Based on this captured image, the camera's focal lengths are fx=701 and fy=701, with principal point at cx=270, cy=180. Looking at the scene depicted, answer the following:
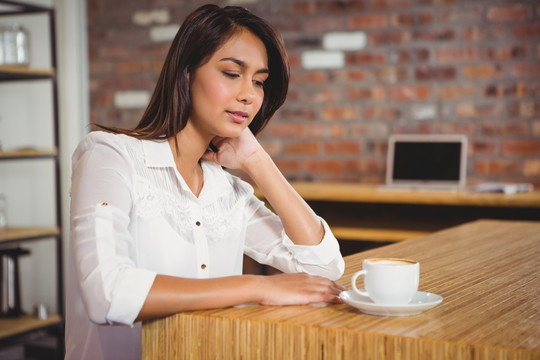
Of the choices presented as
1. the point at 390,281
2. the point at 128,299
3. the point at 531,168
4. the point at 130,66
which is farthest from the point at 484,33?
the point at 128,299

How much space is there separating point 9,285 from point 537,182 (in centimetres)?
245

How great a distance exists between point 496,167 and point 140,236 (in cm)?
236

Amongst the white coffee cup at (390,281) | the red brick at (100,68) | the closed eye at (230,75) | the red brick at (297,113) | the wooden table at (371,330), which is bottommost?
the wooden table at (371,330)

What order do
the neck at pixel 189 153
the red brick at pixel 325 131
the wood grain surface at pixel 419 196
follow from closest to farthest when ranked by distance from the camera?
the neck at pixel 189 153, the wood grain surface at pixel 419 196, the red brick at pixel 325 131

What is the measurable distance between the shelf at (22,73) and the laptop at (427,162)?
165 centimetres

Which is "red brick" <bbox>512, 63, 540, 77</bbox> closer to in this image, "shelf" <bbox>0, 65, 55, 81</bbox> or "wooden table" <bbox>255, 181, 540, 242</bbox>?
"wooden table" <bbox>255, 181, 540, 242</bbox>

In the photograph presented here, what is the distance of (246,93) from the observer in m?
1.40

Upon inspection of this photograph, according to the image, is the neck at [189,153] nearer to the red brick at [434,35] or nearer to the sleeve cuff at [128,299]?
the sleeve cuff at [128,299]

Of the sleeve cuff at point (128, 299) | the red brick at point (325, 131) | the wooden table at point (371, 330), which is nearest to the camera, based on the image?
the wooden table at point (371, 330)

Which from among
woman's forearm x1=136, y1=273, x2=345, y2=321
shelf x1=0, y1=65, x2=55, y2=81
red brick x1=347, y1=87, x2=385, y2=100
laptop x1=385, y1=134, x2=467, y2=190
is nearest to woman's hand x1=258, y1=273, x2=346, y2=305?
woman's forearm x1=136, y1=273, x2=345, y2=321

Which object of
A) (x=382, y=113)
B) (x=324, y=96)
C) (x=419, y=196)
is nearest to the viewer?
(x=419, y=196)

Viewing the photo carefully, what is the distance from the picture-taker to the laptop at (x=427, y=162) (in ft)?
10.3

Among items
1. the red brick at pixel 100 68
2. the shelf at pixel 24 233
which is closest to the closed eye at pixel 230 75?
the shelf at pixel 24 233

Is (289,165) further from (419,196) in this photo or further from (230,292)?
(230,292)
